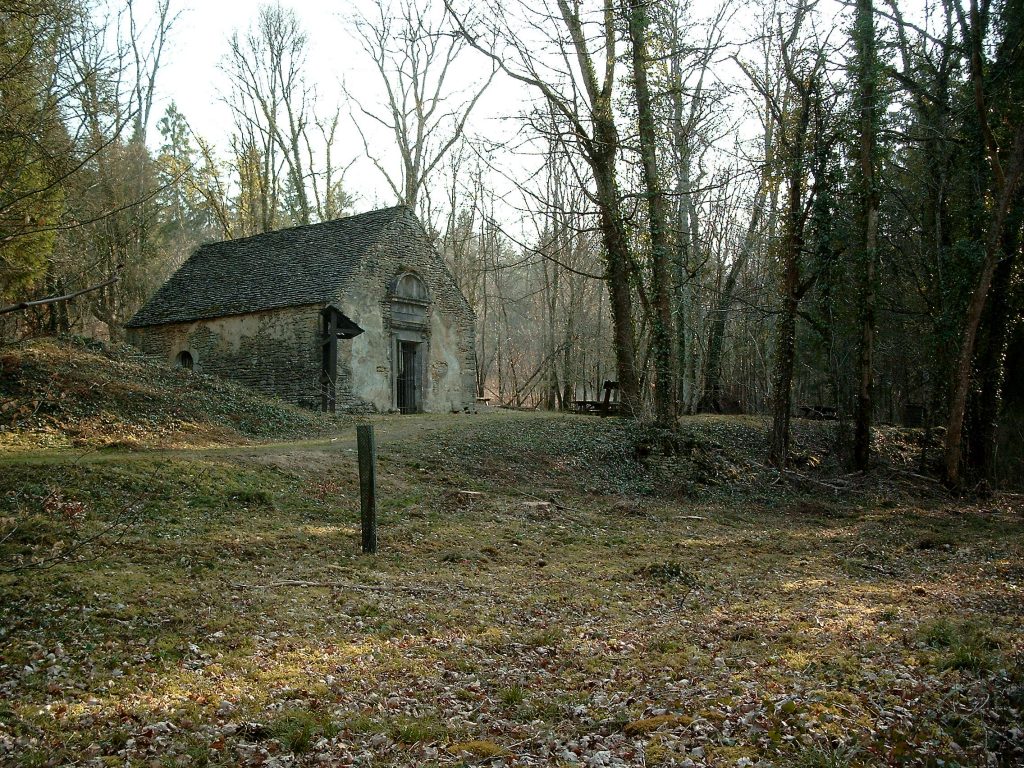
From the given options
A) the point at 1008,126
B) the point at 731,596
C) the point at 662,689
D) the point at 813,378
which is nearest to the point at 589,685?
the point at 662,689

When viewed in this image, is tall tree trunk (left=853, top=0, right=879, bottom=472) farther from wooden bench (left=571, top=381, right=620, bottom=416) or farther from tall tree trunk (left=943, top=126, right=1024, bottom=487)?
wooden bench (left=571, top=381, right=620, bottom=416)

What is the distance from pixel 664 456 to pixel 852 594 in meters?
8.72

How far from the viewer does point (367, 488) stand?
31.3 ft

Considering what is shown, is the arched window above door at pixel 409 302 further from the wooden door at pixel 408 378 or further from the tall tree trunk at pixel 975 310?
the tall tree trunk at pixel 975 310

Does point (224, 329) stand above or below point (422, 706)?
above

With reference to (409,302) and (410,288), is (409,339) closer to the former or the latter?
(409,302)

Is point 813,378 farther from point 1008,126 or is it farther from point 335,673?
point 335,673

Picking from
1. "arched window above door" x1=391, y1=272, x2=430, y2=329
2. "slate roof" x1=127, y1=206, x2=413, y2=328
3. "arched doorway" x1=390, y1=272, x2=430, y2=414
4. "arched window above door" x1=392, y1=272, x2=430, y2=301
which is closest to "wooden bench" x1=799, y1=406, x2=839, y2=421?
"arched doorway" x1=390, y1=272, x2=430, y2=414

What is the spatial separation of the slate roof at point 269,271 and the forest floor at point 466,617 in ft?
35.0

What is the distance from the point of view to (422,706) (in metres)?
5.26

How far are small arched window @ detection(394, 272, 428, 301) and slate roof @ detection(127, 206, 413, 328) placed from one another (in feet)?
5.24

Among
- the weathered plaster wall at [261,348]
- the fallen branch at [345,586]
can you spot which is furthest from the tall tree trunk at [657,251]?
the weathered plaster wall at [261,348]

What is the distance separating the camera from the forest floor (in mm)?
4621

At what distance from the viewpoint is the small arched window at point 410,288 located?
86.2 feet
